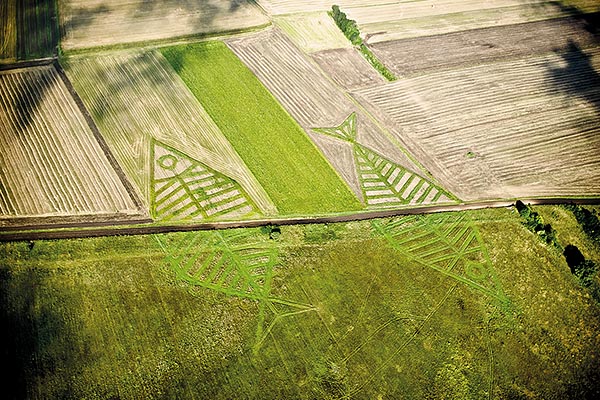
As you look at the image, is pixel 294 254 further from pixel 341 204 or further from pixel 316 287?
pixel 341 204

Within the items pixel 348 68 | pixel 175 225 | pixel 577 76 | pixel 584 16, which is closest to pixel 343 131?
pixel 348 68

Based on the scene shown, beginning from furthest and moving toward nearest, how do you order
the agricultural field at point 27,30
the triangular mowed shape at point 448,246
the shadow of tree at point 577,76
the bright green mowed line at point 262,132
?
the agricultural field at point 27,30 < the shadow of tree at point 577,76 < the bright green mowed line at point 262,132 < the triangular mowed shape at point 448,246

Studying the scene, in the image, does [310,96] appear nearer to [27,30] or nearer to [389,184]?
[389,184]

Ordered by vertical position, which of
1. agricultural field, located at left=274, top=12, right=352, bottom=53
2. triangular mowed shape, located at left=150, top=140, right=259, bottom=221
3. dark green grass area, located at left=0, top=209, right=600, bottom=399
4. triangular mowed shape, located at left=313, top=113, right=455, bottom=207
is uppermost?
agricultural field, located at left=274, top=12, right=352, bottom=53

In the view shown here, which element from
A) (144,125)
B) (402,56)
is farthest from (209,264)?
(402,56)

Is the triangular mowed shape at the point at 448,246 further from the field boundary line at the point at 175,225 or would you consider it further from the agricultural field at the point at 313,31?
the agricultural field at the point at 313,31

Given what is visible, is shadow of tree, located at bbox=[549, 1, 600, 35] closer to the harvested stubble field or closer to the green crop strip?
the harvested stubble field

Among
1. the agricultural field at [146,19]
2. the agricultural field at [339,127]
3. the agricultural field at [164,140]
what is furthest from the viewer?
the agricultural field at [146,19]

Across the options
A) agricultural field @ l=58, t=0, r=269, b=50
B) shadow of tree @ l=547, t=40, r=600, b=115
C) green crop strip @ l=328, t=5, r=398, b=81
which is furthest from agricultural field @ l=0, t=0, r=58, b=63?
shadow of tree @ l=547, t=40, r=600, b=115

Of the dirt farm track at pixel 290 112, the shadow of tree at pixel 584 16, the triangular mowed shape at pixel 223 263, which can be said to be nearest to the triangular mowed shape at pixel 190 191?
the dirt farm track at pixel 290 112
